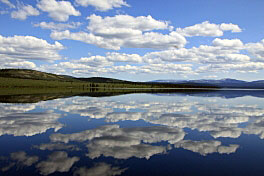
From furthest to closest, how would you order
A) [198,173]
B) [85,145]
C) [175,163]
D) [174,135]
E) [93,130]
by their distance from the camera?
[93,130] → [174,135] → [85,145] → [175,163] → [198,173]

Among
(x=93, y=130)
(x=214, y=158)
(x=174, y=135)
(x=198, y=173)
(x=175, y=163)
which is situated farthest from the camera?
(x=93, y=130)

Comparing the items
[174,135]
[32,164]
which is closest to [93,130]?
[174,135]

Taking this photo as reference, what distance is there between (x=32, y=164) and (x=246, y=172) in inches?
391

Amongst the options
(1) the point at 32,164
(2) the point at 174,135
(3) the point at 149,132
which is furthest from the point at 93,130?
(1) the point at 32,164

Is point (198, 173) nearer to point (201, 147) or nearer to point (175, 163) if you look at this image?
point (175, 163)

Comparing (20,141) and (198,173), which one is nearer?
(198,173)

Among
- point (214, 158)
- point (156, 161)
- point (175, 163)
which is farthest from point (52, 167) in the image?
point (214, 158)

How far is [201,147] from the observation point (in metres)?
14.8

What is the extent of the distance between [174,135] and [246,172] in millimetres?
7842

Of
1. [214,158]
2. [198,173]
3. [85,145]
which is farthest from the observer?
[85,145]

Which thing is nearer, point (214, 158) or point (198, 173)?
point (198, 173)

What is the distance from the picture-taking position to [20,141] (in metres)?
15.4

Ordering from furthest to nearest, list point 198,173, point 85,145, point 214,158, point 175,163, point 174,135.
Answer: point 174,135, point 85,145, point 214,158, point 175,163, point 198,173

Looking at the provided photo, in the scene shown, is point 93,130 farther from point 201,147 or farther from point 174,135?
point 201,147
